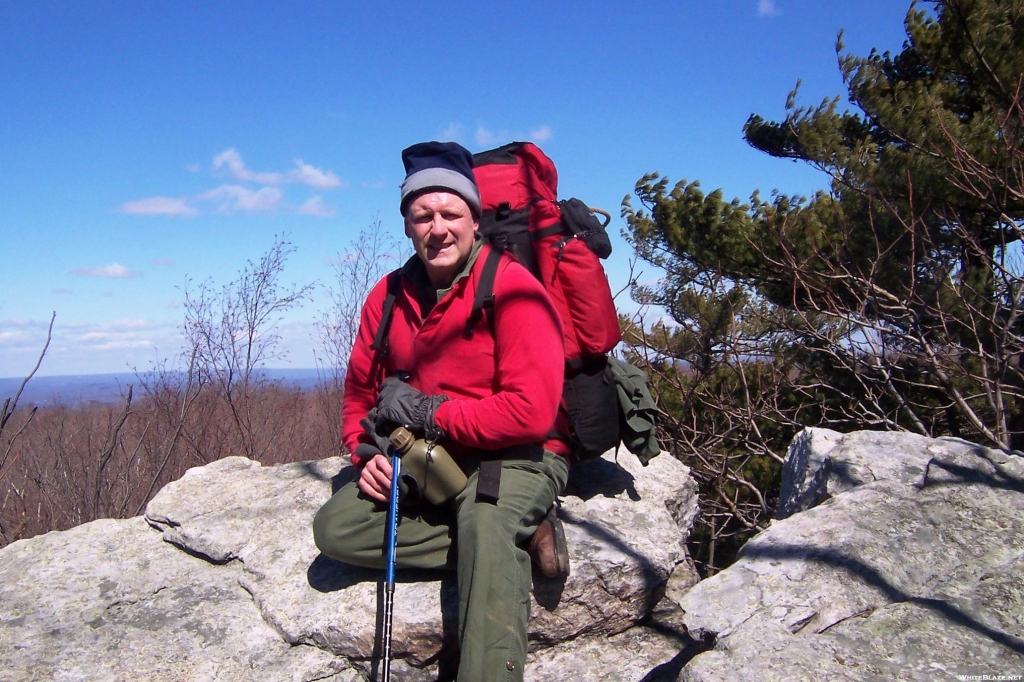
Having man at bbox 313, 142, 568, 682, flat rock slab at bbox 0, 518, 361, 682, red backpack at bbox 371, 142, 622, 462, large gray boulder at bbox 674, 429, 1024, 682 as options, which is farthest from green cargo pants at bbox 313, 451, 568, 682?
large gray boulder at bbox 674, 429, 1024, 682

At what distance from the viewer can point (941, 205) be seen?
582 cm

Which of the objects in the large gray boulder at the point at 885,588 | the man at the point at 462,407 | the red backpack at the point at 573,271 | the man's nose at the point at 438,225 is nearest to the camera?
the large gray boulder at the point at 885,588

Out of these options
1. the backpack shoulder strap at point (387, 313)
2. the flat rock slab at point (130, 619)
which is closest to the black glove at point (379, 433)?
the backpack shoulder strap at point (387, 313)

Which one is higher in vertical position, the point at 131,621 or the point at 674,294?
the point at 674,294

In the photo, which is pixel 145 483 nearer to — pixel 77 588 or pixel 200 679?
pixel 77 588

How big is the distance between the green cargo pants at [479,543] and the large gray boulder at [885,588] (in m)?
0.58

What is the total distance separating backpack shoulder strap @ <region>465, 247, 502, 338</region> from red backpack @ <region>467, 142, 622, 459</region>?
10 centimetres

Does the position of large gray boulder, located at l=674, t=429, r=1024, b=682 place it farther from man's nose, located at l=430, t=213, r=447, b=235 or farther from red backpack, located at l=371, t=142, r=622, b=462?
man's nose, located at l=430, t=213, r=447, b=235

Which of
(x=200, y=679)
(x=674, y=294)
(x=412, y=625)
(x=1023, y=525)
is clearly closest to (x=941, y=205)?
(x=674, y=294)

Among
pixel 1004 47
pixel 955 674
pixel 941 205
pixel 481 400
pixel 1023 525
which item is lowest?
pixel 955 674

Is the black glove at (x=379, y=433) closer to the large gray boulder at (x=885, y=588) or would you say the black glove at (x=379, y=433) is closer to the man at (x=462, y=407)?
the man at (x=462, y=407)

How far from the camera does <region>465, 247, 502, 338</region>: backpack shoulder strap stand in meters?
2.74

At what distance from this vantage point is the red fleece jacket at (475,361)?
2613mm

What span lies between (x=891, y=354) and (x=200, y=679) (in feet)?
18.2
